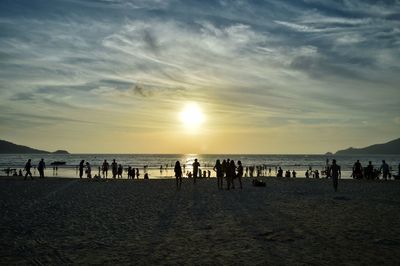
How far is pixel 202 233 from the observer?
1151 cm

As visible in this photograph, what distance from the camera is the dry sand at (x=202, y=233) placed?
871cm

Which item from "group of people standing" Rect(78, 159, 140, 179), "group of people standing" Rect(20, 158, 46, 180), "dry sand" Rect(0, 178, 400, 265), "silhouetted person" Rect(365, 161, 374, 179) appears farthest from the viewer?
"silhouetted person" Rect(365, 161, 374, 179)

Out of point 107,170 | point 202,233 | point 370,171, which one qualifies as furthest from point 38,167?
point 370,171

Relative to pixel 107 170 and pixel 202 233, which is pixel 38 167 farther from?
pixel 202 233

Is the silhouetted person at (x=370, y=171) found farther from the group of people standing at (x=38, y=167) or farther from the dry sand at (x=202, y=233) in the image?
the group of people standing at (x=38, y=167)

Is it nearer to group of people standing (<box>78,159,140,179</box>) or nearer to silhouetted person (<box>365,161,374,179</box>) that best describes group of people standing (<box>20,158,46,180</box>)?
group of people standing (<box>78,159,140,179</box>)

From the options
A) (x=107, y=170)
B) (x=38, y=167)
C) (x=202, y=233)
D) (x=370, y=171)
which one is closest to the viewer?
(x=202, y=233)

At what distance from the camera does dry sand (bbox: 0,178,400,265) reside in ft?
28.6

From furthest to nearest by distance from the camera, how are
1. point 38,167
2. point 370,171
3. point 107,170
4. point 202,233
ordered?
1. point 107,170
2. point 370,171
3. point 38,167
4. point 202,233

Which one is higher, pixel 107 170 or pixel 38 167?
pixel 38 167

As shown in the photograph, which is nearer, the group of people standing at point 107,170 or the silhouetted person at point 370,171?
the group of people standing at point 107,170

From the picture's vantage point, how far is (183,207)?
17625 millimetres

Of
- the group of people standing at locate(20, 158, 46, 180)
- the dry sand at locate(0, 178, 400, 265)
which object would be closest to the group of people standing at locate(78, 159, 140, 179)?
the group of people standing at locate(20, 158, 46, 180)

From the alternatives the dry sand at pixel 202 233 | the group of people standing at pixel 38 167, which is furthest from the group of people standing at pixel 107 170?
the dry sand at pixel 202 233
